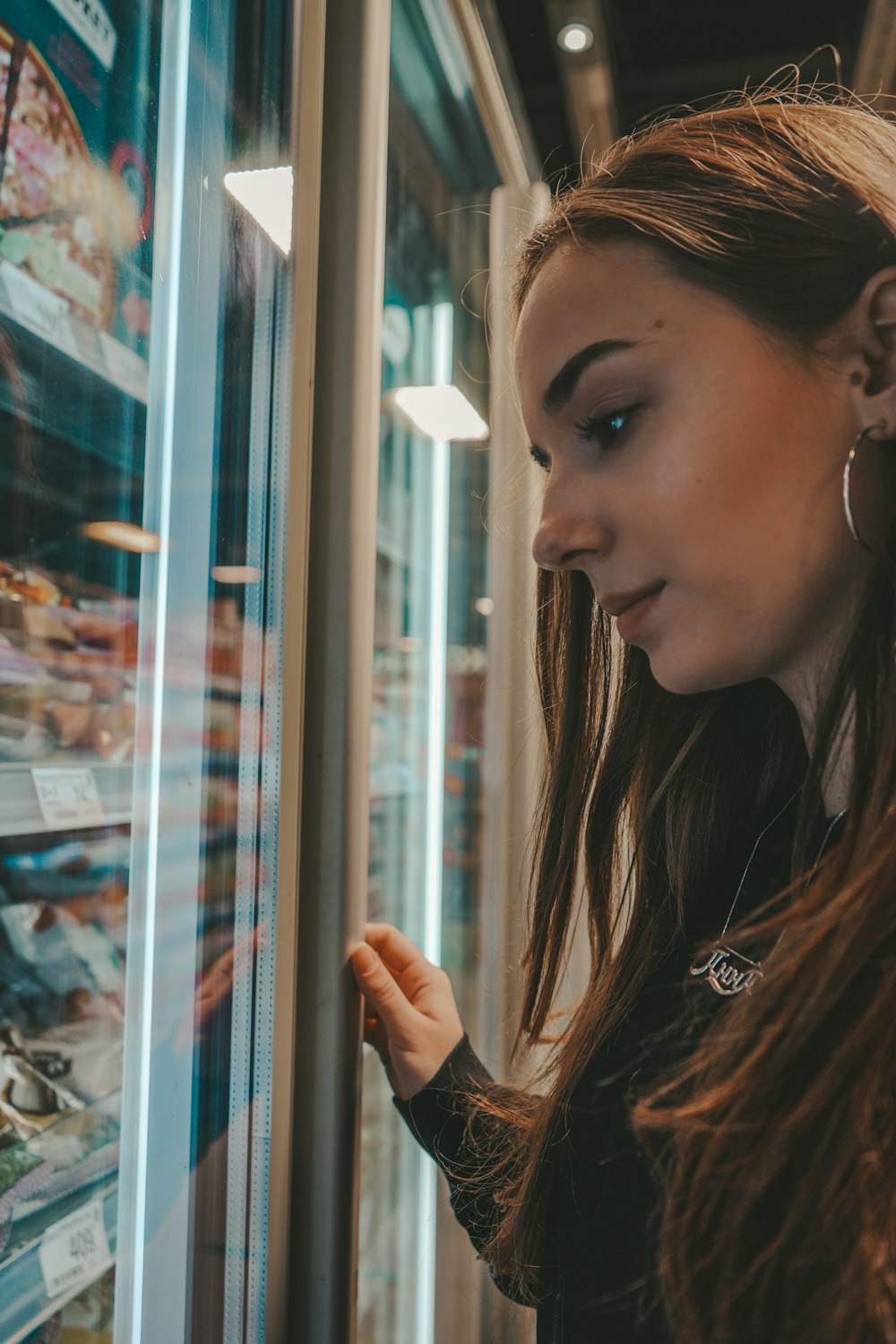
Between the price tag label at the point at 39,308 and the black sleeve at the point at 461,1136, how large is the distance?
2.72 feet

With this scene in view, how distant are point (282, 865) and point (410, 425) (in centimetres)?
102

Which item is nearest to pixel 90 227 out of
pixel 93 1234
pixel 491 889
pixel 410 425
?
pixel 93 1234

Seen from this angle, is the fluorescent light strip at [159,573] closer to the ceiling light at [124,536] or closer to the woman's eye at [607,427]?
the ceiling light at [124,536]

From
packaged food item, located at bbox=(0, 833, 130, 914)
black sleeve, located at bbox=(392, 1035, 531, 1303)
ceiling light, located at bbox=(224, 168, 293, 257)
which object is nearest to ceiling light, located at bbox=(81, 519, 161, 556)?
packaged food item, located at bbox=(0, 833, 130, 914)

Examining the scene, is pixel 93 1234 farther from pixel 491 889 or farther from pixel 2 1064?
pixel 491 889

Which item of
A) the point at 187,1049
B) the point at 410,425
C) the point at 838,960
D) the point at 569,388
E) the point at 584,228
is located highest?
the point at 410,425

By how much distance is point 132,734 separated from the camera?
0.78m

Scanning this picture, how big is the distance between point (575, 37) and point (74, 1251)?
221 centimetres

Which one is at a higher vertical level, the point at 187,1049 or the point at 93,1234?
the point at 187,1049

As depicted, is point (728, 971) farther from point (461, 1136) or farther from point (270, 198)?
point (270, 198)

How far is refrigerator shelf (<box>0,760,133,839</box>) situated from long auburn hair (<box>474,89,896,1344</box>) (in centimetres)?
47

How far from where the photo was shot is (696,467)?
0.74 metres

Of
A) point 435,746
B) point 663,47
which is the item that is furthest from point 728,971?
point 663,47

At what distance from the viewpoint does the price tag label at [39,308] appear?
618 mm
